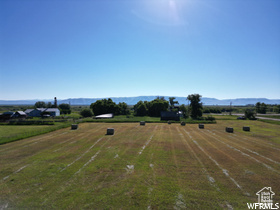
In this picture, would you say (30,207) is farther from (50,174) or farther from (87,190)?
(50,174)

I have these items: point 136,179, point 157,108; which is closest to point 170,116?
point 157,108

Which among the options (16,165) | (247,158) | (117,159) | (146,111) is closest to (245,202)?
(247,158)

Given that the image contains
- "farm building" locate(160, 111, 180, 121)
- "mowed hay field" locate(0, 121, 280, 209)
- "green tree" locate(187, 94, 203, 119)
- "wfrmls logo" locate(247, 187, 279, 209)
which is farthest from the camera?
"green tree" locate(187, 94, 203, 119)

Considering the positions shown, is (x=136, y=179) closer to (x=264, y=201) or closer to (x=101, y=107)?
(x=264, y=201)

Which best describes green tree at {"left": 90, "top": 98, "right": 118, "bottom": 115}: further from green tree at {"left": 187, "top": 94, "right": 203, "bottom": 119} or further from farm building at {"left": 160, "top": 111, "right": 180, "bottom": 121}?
green tree at {"left": 187, "top": 94, "right": 203, "bottom": 119}

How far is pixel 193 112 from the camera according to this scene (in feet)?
275

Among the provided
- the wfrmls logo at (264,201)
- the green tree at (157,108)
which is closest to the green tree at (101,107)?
the green tree at (157,108)

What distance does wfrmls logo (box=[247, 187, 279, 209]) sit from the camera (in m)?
9.23

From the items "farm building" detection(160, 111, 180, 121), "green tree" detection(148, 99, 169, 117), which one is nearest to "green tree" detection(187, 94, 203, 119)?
"farm building" detection(160, 111, 180, 121)

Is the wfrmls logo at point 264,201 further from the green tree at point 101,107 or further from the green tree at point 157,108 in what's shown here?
the green tree at point 101,107

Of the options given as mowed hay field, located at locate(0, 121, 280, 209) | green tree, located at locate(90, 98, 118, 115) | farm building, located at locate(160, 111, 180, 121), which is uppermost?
green tree, located at locate(90, 98, 118, 115)

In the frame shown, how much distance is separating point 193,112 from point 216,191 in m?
77.3

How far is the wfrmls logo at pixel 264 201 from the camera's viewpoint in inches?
363

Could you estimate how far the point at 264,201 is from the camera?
31.5 feet
